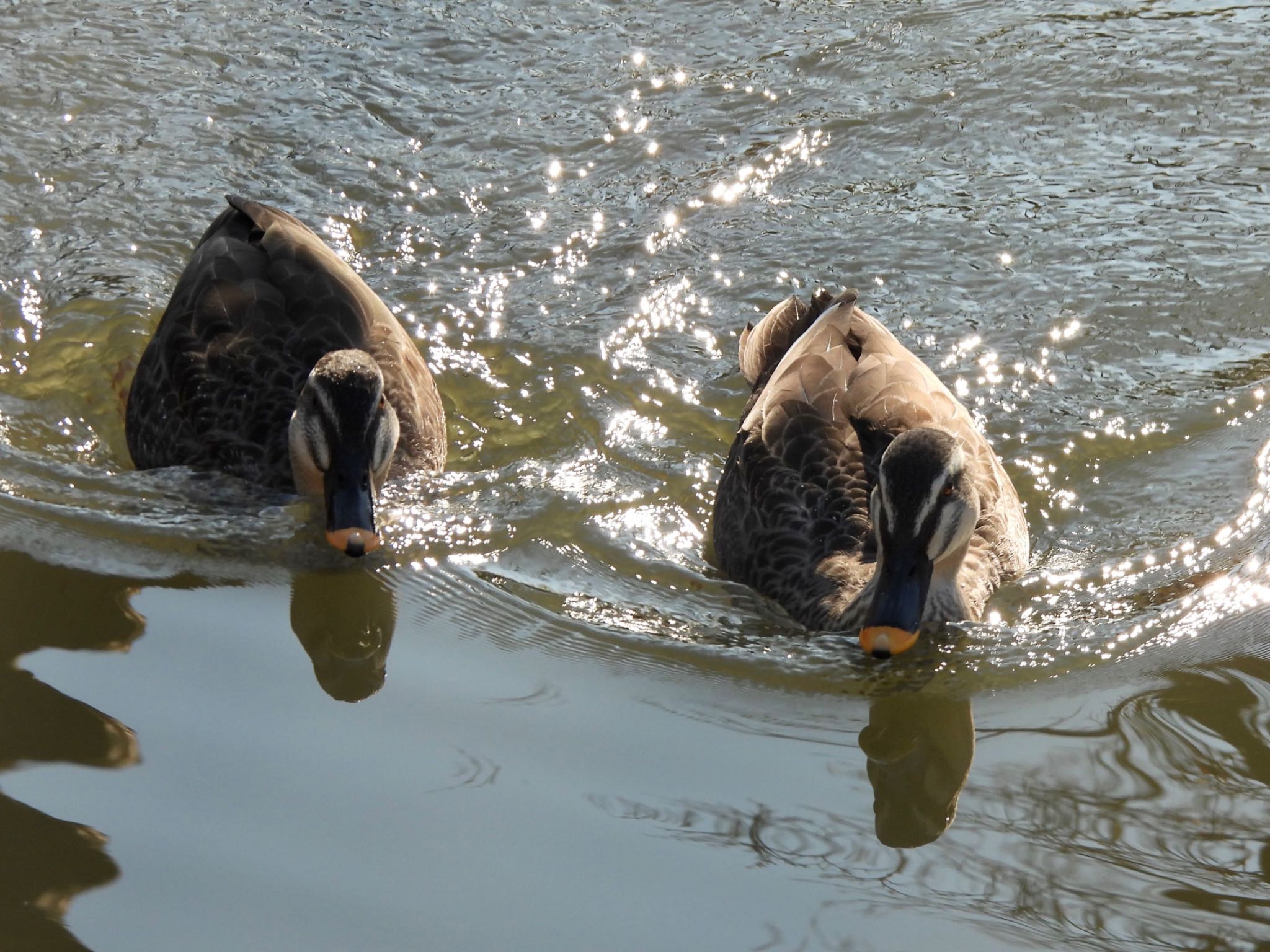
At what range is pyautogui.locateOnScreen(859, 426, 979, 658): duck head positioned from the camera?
6.57 meters

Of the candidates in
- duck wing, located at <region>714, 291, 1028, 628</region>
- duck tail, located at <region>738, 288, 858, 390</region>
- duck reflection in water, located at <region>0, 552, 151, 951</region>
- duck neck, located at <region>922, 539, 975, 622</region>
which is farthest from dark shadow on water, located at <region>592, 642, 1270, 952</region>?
duck tail, located at <region>738, 288, 858, 390</region>

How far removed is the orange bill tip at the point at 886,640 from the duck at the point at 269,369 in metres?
2.52

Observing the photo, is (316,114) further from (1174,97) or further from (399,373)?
(1174,97)

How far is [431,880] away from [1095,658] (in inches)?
123

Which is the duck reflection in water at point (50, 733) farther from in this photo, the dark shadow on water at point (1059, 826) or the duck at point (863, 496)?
the duck at point (863, 496)

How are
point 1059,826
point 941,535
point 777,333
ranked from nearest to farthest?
point 1059,826
point 941,535
point 777,333

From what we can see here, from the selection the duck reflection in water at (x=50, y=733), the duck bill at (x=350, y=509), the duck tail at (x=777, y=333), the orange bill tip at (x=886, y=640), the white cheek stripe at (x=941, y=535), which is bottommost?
the duck reflection in water at (x=50, y=733)

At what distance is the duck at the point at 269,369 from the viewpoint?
7.93 m

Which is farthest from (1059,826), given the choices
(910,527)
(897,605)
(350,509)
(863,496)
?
(350,509)

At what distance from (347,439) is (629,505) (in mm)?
1574

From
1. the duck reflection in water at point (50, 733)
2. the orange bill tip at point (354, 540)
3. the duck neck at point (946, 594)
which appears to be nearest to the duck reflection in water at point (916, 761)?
the duck neck at point (946, 594)

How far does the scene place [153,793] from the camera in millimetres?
5668

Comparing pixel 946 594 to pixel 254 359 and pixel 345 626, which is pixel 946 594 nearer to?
pixel 345 626

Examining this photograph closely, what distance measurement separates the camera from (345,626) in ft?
23.5
